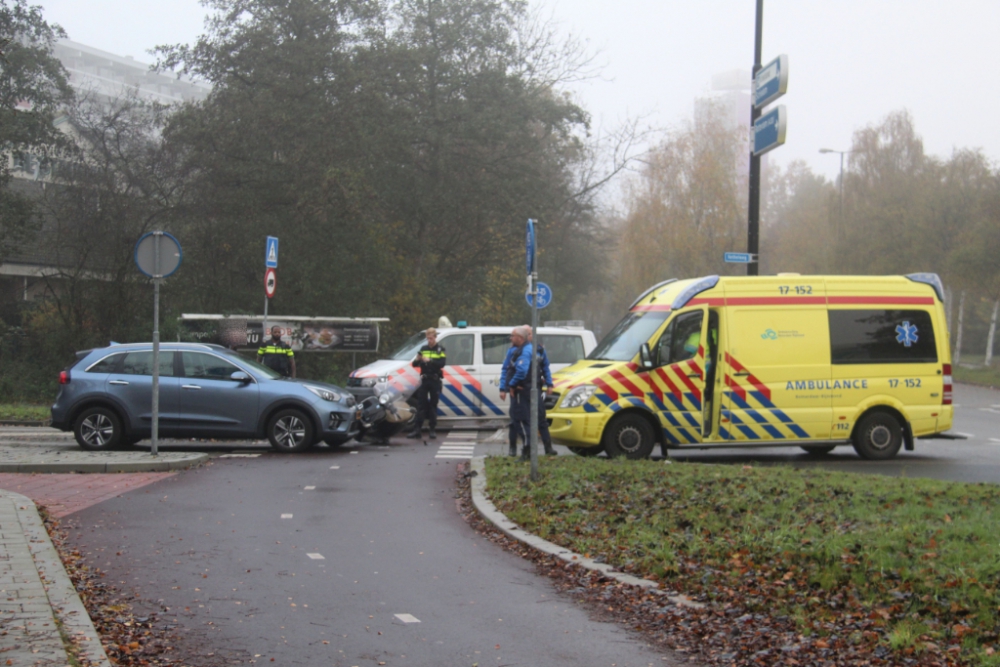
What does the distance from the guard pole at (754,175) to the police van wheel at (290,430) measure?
7.66 metres

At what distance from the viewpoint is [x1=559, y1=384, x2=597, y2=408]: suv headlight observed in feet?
45.0

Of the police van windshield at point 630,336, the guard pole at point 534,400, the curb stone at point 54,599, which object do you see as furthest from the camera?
the police van windshield at point 630,336

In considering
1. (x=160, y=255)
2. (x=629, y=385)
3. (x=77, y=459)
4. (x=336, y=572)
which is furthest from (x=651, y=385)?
(x=77, y=459)

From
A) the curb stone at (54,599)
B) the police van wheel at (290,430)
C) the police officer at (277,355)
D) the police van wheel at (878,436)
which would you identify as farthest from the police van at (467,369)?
the curb stone at (54,599)

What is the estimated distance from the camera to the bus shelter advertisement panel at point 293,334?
76.0 ft

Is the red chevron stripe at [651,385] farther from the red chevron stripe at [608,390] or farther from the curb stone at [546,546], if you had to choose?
the curb stone at [546,546]

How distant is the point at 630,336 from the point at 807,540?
7.27 meters

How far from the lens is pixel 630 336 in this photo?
14.6 meters

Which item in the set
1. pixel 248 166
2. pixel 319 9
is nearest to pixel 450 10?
pixel 319 9

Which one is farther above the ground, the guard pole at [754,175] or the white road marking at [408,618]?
the guard pole at [754,175]

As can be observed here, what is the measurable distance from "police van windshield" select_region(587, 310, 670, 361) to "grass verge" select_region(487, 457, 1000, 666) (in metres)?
2.75

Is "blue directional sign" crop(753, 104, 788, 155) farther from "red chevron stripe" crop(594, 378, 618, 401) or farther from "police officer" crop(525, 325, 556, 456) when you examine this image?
"police officer" crop(525, 325, 556, 456)

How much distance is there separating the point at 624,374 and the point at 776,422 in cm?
219

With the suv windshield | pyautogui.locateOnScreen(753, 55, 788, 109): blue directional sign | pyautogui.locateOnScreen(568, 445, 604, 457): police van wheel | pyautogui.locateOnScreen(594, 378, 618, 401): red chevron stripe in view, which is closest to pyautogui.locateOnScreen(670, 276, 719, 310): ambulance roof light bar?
pyautogui.locateOnScreen(594, 378, 618, 401): red chevron stripe
